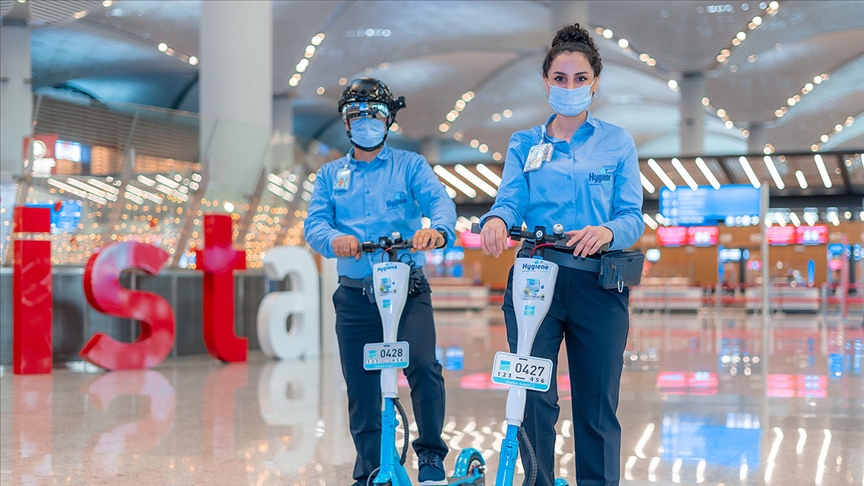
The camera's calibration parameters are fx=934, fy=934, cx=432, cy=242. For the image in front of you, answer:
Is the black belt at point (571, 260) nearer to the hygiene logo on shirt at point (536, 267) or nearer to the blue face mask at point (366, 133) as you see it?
the hygiene logo on shirt at point (536, 267)

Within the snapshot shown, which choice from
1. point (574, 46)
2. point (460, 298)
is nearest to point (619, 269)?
point (574, 46)

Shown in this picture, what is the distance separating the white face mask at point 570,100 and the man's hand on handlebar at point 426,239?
29.0 inches

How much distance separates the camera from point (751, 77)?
32719 mm

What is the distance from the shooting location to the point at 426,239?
11.7 ft

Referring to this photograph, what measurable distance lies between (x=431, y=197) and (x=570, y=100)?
101cm

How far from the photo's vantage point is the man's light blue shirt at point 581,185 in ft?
10.5

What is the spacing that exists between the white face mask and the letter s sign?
29.5 ft

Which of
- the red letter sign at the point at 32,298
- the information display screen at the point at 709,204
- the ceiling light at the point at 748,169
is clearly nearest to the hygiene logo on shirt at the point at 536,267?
the red letter sign at the point at 32,298

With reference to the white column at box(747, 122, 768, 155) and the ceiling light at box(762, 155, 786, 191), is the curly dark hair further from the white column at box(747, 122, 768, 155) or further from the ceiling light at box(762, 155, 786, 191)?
the white column at box(747, 122, 768, 155)

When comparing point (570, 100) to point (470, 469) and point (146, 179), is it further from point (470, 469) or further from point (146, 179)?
point (146, 179)

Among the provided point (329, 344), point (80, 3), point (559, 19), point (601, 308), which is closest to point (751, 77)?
point (559, 19)

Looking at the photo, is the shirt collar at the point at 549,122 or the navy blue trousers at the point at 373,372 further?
the navy blue trousers at the point at 373,372

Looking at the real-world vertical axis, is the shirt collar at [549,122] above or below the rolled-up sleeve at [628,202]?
above

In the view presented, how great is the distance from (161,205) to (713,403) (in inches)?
313
